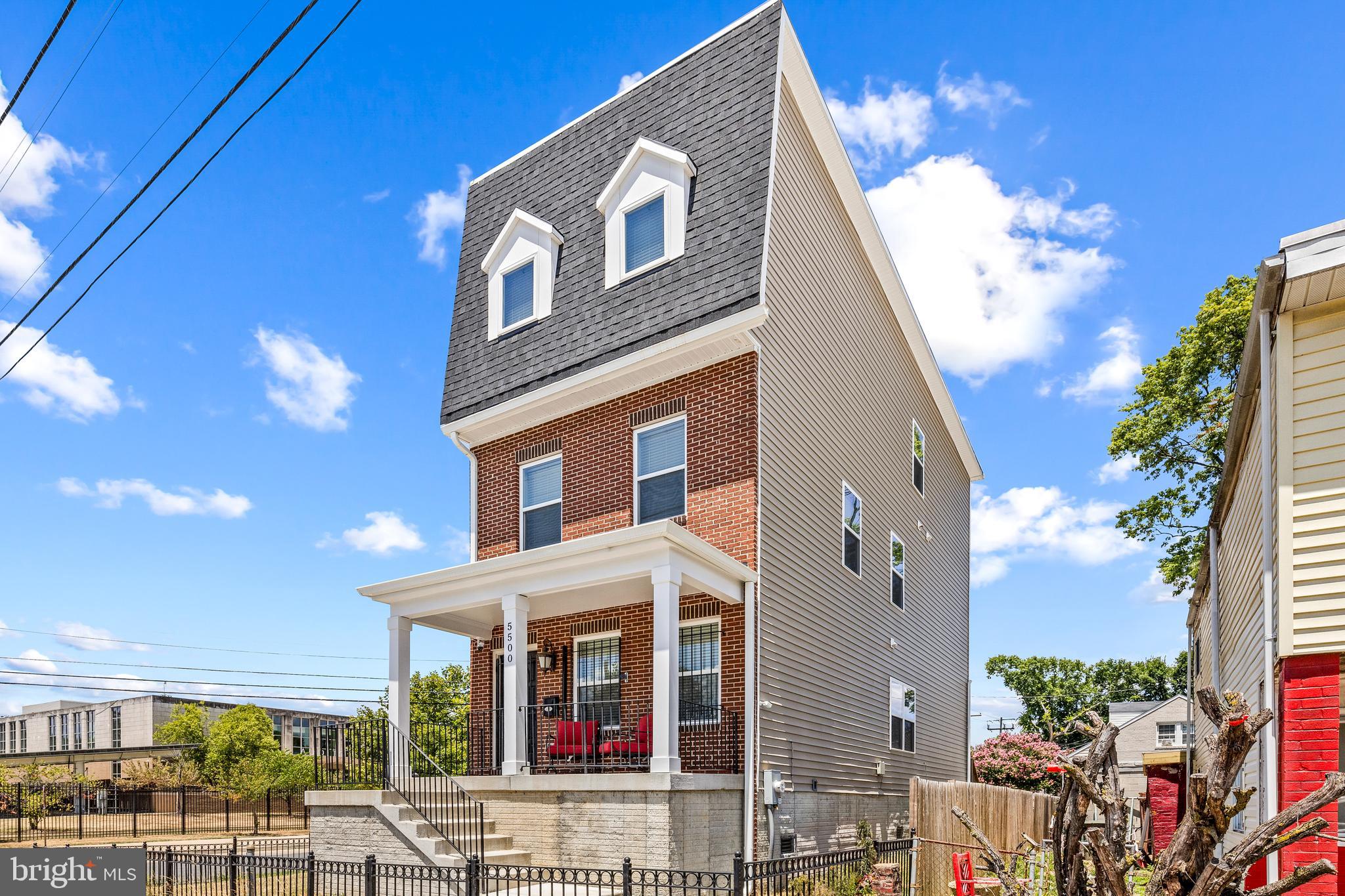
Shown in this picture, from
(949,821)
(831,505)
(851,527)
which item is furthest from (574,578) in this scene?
(949,821)

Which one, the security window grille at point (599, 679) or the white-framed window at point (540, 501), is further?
the white-framed window at point (540, 501)

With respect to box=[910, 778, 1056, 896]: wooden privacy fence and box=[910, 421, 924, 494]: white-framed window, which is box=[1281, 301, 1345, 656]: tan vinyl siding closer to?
box=[910, 778, 1056, 896]: wooden privacy fence

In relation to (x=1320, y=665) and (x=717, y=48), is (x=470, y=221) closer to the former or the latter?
(x=717, y=48)

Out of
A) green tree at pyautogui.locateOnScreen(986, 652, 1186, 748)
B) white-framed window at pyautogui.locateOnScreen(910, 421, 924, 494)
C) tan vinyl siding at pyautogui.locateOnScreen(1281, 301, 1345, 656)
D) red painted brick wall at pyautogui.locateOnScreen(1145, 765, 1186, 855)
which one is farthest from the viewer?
green tree at pyautogui.locateOnScreen(986, 652, 1186, 748)

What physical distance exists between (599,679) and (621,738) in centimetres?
115

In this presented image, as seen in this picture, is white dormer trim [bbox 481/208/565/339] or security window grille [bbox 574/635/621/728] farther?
white dormer trim [bbox 481/208/565/339]

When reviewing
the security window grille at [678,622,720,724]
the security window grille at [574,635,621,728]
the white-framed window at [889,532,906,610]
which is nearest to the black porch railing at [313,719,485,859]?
the security window grille at [574,635,621,728]

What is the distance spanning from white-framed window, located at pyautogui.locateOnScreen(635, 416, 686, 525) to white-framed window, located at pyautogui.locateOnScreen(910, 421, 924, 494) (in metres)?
8.73

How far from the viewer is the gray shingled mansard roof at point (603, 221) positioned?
14.8m

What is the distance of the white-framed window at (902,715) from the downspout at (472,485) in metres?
8.37

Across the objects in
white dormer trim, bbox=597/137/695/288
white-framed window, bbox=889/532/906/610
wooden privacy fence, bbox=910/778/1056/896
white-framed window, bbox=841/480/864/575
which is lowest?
wooden privacy fence, bbox=910/778/1056/896

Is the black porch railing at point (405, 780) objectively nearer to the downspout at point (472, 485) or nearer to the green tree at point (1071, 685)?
the downspout at point (472, 485)

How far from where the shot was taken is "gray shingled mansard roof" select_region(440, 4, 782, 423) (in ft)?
48.5

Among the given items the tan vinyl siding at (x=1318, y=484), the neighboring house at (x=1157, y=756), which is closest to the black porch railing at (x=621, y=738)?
the tan vinyl siding at (x=1318, y=484)
